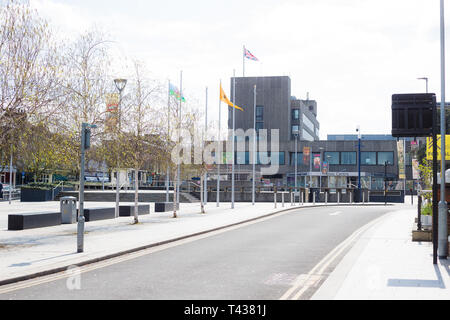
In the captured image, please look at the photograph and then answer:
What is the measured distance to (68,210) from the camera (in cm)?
2248

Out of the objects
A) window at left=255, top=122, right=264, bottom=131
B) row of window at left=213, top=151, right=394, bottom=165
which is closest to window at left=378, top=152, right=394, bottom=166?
row of window at left=213, top=151, right=394, bottom=165

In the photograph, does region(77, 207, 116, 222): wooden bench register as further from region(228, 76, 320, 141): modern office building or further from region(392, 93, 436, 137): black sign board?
region(228, 76, 320, 141): modern office building

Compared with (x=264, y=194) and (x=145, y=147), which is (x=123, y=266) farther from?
(x=264, y=194)

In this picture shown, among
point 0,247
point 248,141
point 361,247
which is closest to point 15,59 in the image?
point 0,247

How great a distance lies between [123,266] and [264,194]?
133ft

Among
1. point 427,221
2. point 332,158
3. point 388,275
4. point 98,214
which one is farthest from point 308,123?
point 388,275

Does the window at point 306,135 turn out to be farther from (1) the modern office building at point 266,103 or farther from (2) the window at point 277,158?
(2) the window at point 277,158

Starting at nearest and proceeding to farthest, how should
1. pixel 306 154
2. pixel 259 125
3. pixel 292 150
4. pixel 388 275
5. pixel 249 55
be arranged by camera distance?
pixel 388 275 → pixel 249 55 → pixel 306 154 → pixel 292 150 → pixel 259 125

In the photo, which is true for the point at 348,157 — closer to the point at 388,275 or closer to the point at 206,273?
the point at 388,275

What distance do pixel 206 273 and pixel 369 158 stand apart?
85.3 meters

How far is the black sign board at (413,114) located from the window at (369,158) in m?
81.7

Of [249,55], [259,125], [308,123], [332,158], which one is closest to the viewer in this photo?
[249,55]

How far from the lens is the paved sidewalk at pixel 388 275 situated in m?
7.85

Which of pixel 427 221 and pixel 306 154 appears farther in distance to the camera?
pixel 306 154
